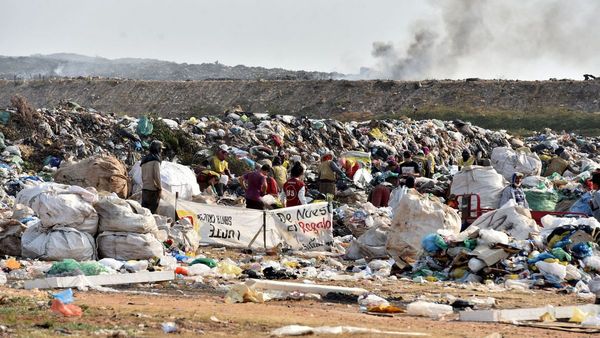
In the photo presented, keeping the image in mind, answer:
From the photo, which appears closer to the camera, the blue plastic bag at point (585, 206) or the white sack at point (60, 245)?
the white sack at point (60, 245)

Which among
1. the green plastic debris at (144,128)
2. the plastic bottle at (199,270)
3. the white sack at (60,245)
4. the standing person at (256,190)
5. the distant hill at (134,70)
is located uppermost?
the distant hill at (134,70)

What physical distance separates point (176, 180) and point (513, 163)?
954 cm

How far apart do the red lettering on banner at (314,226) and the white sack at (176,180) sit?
8.55 ft

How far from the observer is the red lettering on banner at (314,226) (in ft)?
50.5

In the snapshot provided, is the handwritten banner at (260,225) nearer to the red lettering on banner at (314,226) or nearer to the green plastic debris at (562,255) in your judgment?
the red lettering on banner at (314,226)

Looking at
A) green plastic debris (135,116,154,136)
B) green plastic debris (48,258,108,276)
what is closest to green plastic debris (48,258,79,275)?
green plastic debris (48,258,108,276)

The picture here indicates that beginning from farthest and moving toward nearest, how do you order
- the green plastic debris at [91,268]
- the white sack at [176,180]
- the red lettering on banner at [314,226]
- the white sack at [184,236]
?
the white sack at [176,180], the red lettering on banner at [314,226], the white sack at [184,236], the green plastic debris at [91,268]

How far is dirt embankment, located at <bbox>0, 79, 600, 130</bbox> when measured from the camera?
53562mm

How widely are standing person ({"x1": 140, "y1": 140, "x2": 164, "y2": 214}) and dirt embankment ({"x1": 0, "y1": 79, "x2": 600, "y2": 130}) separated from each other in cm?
3702

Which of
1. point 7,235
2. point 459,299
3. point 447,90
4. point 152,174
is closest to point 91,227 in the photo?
point 7,235

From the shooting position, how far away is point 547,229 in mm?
12750

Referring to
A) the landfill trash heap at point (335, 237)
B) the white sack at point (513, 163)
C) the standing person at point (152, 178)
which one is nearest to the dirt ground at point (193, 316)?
the landfill trash heap at point (335, 237)

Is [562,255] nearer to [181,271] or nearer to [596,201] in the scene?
[596,201]

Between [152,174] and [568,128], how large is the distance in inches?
1430
